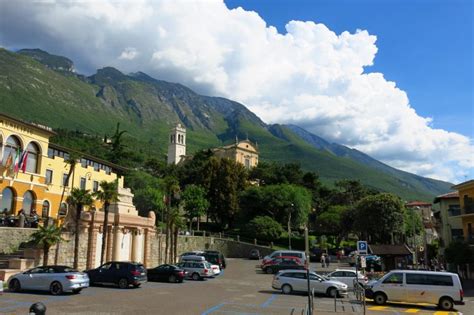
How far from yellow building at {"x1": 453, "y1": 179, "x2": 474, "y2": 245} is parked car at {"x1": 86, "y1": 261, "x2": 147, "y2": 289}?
34.2m

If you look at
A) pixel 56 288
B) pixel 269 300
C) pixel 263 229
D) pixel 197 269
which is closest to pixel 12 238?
pixel 56 288

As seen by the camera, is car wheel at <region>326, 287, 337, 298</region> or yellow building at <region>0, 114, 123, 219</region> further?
yellow building at <region>0, 114, 123, 219</region>

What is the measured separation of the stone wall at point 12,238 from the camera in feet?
91.6

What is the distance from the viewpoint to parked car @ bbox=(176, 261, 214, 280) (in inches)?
1319

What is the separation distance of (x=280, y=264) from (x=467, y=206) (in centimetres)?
2067

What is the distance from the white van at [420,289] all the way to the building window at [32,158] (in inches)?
1245

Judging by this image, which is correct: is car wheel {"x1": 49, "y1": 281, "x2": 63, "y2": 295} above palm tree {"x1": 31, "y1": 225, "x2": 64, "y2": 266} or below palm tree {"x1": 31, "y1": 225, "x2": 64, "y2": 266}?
below

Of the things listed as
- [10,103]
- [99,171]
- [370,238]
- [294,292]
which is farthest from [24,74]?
[294,292]

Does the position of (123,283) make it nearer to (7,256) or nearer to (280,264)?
(7,256)

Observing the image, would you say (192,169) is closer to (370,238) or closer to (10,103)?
(370,238)

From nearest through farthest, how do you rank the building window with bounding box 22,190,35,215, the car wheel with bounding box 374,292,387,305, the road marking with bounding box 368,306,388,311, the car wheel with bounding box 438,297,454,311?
the road marking with bounding box 368,306,388,311, the car wheel with bounding box 438,297,454,311, the car wheel with bounding box 374,292,387,305, the building window with bounding box 22,190,35,215

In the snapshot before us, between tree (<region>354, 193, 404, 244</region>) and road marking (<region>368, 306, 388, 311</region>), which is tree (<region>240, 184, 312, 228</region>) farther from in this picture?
road marking (<region>368, 306, 388, 311</region>)

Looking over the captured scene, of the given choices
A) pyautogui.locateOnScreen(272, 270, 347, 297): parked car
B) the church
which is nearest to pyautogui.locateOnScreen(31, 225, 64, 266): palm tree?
pyautogui.locateOnScreen(272, 270, 347, 297): parked car

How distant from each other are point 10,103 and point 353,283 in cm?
16494
